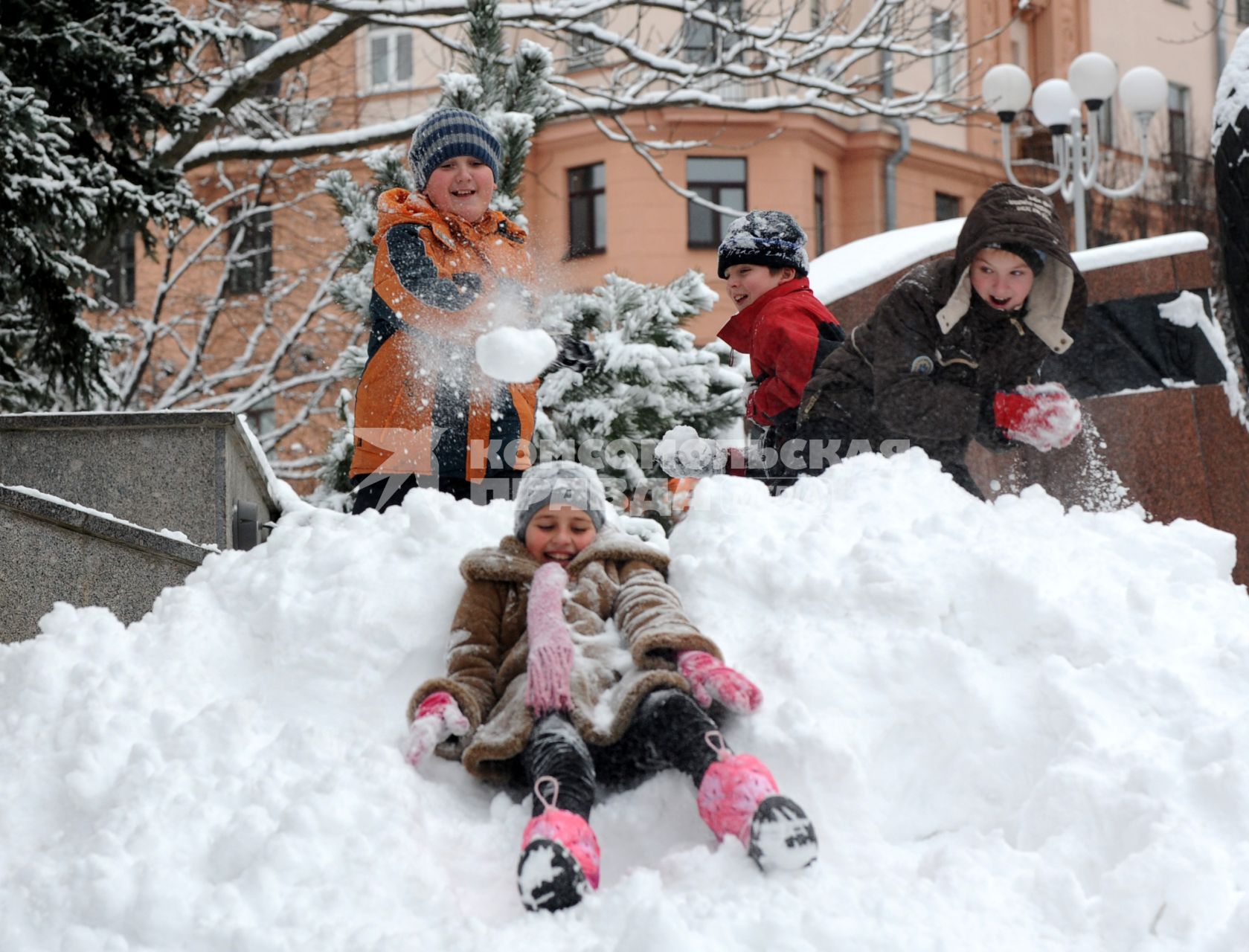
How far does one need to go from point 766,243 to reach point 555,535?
1700 mm

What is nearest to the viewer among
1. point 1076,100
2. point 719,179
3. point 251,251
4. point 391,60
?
point 1076,100

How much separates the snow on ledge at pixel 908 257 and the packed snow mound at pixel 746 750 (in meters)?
2.83

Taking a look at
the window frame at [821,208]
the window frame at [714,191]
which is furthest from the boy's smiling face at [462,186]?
the window frame at [821,208]

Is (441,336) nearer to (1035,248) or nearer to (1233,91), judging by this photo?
(1035,248)

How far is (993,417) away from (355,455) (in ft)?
7.21

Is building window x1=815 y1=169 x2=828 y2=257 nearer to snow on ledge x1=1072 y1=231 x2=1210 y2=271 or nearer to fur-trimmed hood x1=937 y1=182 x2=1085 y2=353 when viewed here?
snow on ledge x1=1072 y1=231 x2=1210 y2=271

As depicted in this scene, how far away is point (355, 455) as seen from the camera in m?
5.16

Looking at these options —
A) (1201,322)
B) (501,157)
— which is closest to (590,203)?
(1201,322)

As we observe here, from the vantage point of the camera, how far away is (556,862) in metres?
3.10

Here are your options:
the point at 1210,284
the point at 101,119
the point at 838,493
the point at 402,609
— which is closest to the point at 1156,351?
the point at 1210,284

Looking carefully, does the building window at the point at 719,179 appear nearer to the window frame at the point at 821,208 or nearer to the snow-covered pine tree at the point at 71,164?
the window frame at the point at 821,208

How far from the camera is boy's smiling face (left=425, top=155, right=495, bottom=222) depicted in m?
5.08

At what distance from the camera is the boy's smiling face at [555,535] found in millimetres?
4148

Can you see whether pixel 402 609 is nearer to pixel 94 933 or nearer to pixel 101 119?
pixel 94 933
